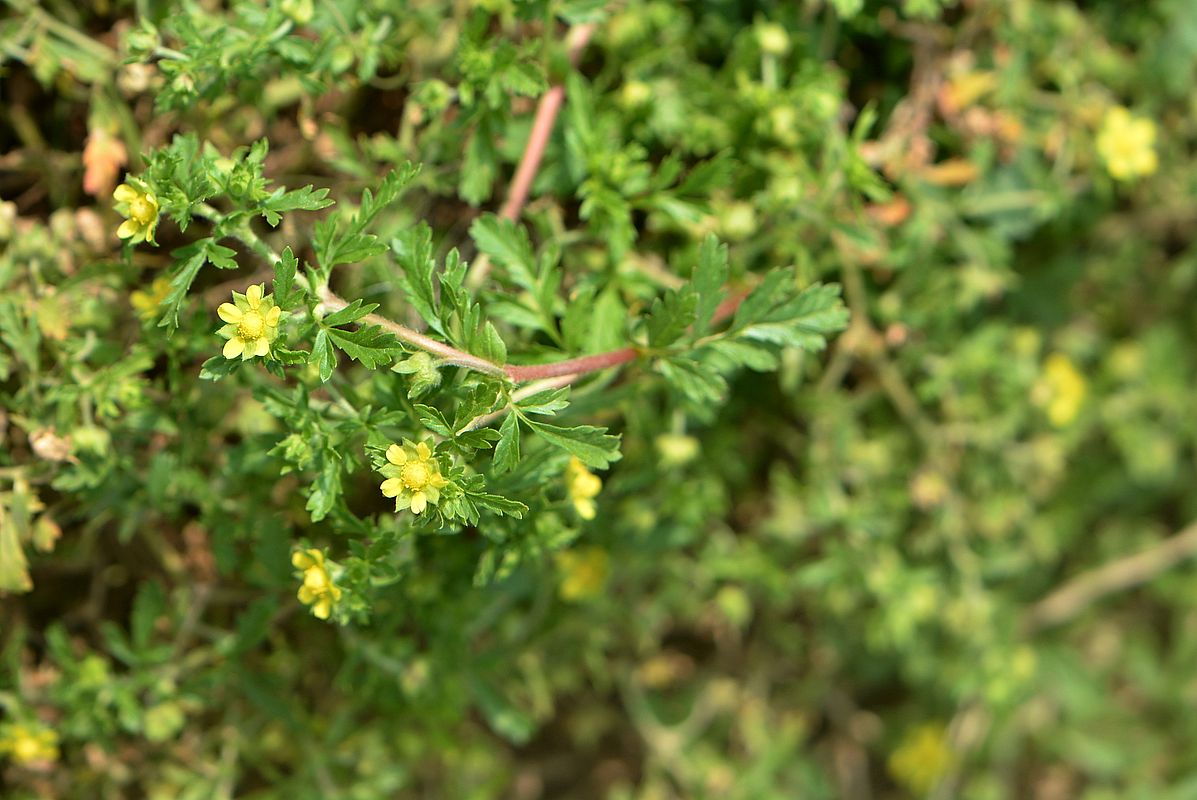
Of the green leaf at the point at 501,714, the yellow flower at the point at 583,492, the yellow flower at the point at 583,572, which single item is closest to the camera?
the yellow flower at the point at 583,492

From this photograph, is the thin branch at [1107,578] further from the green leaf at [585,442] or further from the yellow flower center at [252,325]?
the yellow flower center at [252,325]

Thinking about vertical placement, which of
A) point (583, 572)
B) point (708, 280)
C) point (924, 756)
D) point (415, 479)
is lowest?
point (924, 756)

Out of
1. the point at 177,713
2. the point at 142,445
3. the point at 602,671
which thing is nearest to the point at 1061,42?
the point at 602,671

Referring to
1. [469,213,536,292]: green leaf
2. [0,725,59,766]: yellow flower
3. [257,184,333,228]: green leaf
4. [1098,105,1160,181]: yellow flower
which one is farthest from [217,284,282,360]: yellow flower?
[1098,105,1160,181]: yellow flower

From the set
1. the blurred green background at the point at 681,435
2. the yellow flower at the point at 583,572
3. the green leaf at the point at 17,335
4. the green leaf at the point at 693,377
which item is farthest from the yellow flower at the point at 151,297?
the yellow flower at the point at 583,572

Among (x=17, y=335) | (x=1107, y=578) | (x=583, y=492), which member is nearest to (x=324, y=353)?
(x=583, y=492)

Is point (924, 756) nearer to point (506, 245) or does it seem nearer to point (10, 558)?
point (506, 245)
